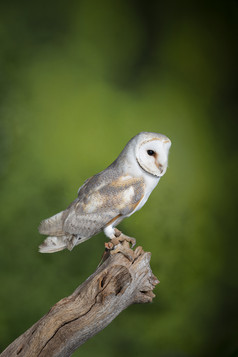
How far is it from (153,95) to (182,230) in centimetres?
73

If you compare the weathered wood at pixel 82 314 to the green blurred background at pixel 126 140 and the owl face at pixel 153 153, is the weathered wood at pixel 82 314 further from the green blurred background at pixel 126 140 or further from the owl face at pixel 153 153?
the green blurred background at pixel 126 140

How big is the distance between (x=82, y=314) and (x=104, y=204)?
0.37 meters

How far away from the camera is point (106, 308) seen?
56.6 inches

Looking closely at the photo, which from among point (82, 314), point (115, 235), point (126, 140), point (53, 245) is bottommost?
point (82, 314)

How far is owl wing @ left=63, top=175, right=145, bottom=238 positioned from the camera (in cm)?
150

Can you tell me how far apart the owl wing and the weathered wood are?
0.15 metres

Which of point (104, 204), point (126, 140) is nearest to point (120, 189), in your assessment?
point (104, 204)

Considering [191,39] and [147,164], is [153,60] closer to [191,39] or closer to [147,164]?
[191,39]

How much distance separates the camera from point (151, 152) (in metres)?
1.50

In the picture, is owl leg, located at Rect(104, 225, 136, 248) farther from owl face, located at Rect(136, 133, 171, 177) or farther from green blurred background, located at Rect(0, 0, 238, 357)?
green blurred background, located at Rect(0, 0, 238, 357)

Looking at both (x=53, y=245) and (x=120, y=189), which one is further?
(x=53, y=245)

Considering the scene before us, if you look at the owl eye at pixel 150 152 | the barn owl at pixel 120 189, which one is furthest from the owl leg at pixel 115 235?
the owl eye at pixel 150 152

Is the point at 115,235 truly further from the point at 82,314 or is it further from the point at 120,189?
the point at 82,314

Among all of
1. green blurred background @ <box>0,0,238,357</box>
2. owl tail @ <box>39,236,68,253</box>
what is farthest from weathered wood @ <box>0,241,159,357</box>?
green blurred background @ <box>0,0,238,357</box>
